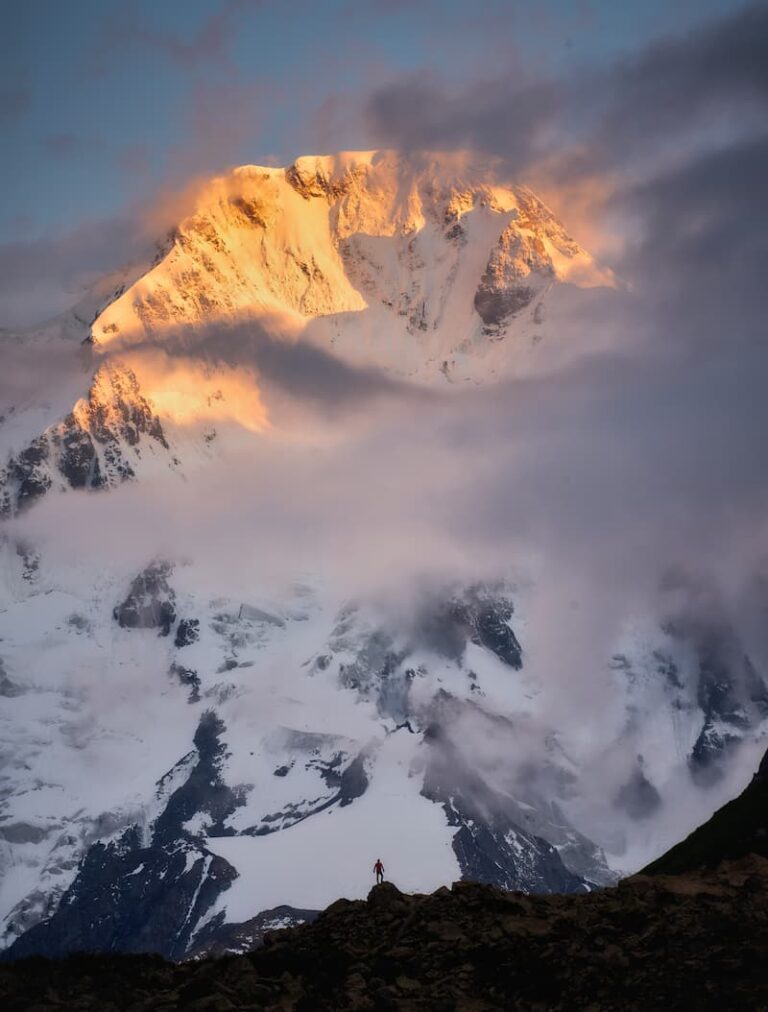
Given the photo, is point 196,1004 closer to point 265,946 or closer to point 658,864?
point 265,946

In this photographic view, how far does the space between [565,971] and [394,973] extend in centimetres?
503

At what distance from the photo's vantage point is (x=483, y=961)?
41656mm

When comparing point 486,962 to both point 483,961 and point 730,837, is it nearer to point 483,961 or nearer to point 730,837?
point 483,961

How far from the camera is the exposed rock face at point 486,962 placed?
38969 millimetres

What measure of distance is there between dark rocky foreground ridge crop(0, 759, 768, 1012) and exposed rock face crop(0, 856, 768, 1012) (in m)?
0.04

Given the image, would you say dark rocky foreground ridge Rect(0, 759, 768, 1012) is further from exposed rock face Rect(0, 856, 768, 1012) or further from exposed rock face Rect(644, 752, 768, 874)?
exposed rock face Rect(644, 752, 768, 874)

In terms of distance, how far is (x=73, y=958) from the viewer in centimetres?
4603

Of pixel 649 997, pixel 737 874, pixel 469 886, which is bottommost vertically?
pixel 649 997

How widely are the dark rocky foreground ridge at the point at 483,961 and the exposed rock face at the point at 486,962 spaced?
0.04 m

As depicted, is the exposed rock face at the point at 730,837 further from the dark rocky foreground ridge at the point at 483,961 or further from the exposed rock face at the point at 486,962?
the exposed rock face at the point at 486,962

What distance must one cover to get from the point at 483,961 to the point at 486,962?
0.15 metres


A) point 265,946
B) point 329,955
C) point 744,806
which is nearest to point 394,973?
point 329,955

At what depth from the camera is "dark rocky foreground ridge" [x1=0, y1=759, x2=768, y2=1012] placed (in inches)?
1535

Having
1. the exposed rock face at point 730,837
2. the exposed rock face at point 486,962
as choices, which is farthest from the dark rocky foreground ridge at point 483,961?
the exposed rock face at point 730,837
